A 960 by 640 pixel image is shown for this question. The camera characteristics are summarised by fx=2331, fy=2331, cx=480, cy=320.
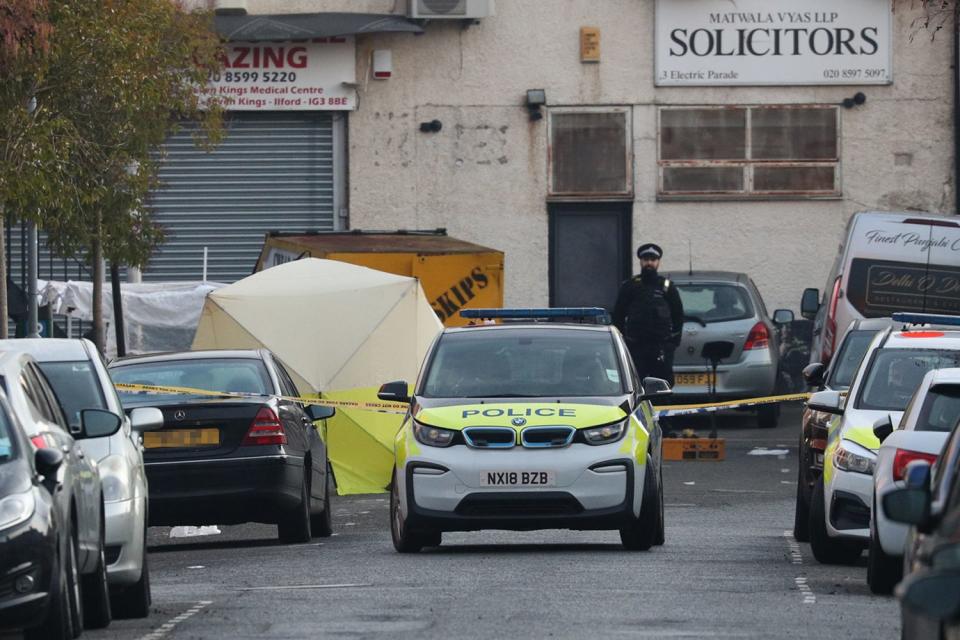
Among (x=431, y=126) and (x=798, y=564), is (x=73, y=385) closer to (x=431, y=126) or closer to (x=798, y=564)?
(x=798, y=564)

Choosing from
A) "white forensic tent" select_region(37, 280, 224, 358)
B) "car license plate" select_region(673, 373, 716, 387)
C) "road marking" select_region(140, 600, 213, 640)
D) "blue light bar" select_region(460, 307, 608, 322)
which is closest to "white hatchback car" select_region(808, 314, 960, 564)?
"blue light bar" select_region(460, 307, 608, 322)

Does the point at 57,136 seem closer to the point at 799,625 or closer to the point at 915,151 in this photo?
the point at 799,625

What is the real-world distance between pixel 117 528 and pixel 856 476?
4261mm

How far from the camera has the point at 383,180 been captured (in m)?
33.4

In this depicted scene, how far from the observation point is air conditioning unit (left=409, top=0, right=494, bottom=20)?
32.6 metres

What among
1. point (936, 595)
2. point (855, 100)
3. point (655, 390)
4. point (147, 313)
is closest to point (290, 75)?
point (147, 313)

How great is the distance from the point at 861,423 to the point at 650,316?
30.0 feet

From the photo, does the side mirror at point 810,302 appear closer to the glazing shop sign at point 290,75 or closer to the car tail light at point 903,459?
the glazing shop sign at point 290,75

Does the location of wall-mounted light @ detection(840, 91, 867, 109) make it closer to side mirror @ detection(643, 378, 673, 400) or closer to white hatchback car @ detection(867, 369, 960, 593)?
side mirror @ detection(643, 378, 673, 400)

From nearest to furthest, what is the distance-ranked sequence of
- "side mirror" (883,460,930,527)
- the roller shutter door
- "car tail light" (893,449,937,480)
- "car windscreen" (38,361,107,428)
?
1. "side mirror" (883,460,930,527)
2. "car tail light" (893,449,937,480)
3. "car windscreen" (38,361,107,428)
4. the roller shutter door

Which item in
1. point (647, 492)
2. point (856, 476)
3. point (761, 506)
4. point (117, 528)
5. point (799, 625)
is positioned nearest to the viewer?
point (799, 625)

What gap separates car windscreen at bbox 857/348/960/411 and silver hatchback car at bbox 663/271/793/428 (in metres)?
10.8

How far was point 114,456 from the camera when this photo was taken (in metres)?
11.4

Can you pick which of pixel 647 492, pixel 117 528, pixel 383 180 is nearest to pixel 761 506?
pixel 647 492
